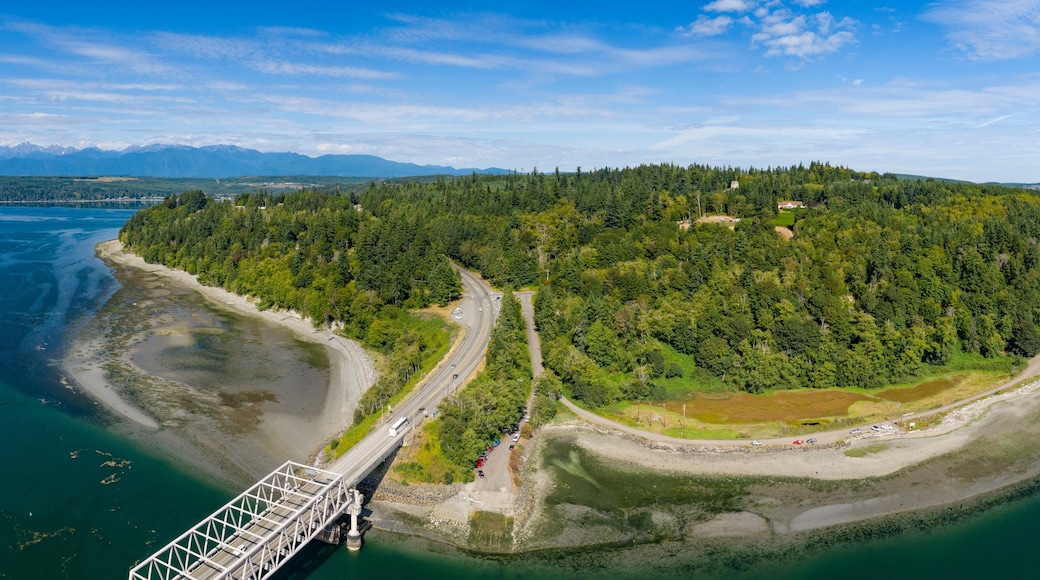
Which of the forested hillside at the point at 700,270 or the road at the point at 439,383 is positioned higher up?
the forested hillside at the point at 700,270

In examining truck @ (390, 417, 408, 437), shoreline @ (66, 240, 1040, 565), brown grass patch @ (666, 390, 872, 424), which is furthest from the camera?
brown grass patch @ (666, 390, 872, 424)

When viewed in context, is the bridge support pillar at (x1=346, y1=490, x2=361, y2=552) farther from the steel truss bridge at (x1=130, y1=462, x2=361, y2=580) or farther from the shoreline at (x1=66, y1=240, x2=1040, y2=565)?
the shoreline at (x1=66, y1=240, x2=1040, y2=565)

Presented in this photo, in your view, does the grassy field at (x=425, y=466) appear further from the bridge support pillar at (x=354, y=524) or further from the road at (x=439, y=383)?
the bridge support pillar at (x=354, y=524)

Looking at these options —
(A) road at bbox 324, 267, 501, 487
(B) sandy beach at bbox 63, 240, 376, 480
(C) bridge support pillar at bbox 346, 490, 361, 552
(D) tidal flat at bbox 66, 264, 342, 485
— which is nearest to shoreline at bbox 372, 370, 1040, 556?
(C) bridge support pillar at bbox 346, 490, 361, 552

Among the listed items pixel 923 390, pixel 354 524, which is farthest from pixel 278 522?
pixel 923 390

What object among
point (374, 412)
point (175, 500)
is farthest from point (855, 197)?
point (175, 500)

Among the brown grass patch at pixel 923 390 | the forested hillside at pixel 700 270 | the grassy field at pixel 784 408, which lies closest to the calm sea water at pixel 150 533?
the grassy field at pixel 784 408

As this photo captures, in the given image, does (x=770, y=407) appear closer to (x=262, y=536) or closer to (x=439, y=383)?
(x=439, y=383)

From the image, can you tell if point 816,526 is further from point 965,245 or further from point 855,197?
point 855,197
